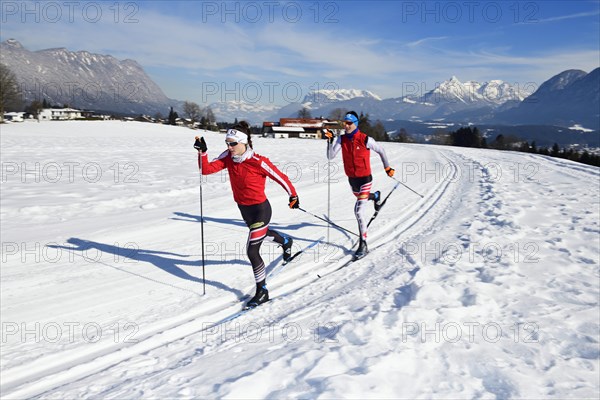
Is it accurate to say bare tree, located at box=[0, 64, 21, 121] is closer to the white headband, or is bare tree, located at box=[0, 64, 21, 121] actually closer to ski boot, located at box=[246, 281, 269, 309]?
the white headband

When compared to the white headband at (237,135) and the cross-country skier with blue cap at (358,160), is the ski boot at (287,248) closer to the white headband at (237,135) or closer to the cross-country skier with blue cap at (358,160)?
the cross-country skier with blue cap at (358,160)

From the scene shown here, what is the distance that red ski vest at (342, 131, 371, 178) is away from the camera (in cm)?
728

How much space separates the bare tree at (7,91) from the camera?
2616 inches

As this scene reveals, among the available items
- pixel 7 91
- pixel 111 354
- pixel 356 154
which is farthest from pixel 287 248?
pixel 7 91

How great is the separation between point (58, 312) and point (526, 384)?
5.21 m

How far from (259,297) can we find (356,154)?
140 inches

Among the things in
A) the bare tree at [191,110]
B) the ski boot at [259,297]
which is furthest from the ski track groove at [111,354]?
the bare tree at [191,110]

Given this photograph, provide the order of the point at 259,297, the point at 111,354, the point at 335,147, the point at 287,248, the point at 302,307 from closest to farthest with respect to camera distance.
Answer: the point at 111,354
the point at 302,307
the point at 259,297
the point at 287,248
the point at 335,147

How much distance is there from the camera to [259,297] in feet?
16.7

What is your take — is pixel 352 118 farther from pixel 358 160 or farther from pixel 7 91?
pixel 7 91

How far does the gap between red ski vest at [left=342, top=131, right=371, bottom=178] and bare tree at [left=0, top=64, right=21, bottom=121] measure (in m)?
79.9

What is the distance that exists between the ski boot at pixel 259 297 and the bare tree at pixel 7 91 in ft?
266

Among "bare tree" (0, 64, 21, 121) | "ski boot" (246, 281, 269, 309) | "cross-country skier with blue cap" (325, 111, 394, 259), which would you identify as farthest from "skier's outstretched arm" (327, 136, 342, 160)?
"bare tree" (0, 64, 21, 121)

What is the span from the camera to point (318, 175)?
683 inches
